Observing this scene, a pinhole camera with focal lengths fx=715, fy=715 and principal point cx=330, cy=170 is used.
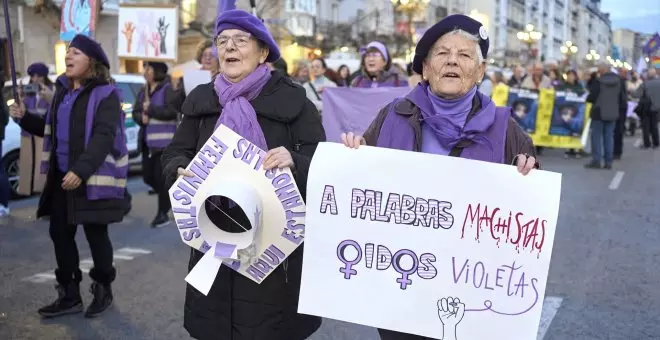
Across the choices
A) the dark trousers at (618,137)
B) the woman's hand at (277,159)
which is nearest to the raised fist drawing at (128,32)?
the woman's hand at (277,159)

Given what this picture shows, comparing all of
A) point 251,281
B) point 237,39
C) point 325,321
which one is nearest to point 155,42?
point 325,321

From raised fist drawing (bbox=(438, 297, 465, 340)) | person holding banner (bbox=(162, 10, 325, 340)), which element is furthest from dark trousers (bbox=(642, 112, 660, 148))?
raised fist drawing (bbox=(438, 297, 465, 340))

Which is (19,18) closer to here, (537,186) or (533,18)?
(537,186)

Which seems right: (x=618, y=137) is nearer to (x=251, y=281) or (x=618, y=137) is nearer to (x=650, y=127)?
(x=650, y=127)

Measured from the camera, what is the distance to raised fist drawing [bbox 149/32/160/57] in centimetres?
930

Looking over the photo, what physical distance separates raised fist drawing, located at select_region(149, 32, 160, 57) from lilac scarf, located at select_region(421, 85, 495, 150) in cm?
731

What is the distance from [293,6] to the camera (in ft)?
133

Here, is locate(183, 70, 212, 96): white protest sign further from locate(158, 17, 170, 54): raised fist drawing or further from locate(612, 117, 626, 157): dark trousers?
locate(612, 117, 626, 157): dark trousers

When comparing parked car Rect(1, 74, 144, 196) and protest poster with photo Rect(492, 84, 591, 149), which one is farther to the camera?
protest poster with photo Rect(492, 84, 591, 149)

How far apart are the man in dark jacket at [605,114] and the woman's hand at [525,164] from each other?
1130cm

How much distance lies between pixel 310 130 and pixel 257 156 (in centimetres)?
39

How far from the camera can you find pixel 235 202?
2576mm

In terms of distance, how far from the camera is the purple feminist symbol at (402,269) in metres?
2.48

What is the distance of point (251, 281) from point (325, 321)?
6.77 ft
